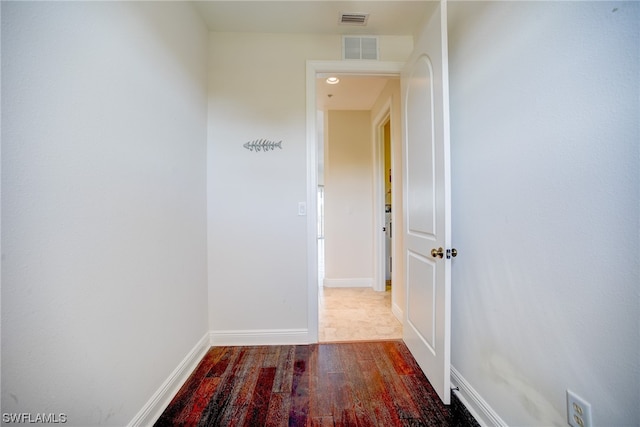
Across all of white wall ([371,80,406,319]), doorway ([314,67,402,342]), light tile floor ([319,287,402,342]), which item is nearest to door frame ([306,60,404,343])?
light tile floor ([319,287,402,342])

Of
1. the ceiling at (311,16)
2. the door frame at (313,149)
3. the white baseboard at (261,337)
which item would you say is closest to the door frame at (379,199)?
the door frame at (313,149)

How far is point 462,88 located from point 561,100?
0.66m

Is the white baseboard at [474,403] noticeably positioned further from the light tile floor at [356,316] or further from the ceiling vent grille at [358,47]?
the ceiling vent grille at [358,47]

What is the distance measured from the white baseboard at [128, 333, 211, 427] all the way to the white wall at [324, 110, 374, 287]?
225 cm

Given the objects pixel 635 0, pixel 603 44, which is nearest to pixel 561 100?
pixel 603 44

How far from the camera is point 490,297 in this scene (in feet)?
4.06

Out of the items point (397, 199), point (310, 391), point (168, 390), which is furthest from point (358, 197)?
point (168, 390)

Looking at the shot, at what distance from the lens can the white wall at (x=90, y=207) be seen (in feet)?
2.45

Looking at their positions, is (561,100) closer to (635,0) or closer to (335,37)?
(635,0)

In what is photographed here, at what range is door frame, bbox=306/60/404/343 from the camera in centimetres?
206

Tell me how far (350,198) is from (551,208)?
2.90 m

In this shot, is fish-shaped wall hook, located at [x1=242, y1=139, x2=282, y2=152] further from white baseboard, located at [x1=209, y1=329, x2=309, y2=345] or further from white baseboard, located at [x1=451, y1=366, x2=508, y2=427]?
white baseboard, located at [x1=451, y1=366, x2=508, y2=427]

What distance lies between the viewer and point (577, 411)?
2.75 feet

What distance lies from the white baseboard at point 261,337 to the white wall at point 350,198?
1.73 meters
